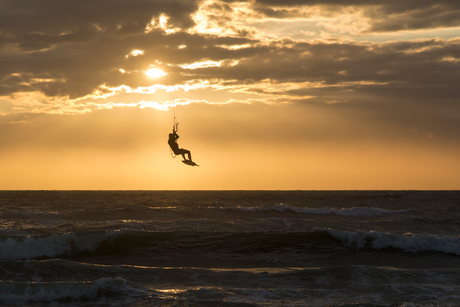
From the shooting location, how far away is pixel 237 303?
11734 millimetres

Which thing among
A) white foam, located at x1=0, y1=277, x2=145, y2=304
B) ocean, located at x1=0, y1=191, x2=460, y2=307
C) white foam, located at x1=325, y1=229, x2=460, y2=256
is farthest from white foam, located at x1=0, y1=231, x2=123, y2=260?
white foam, located at x1=325, y1=229, x2=460, y2=256

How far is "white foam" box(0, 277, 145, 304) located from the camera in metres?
12.3

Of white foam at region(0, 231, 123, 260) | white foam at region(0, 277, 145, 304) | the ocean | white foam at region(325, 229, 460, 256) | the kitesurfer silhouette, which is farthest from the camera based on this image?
white foam at region(325, 229, 460, 256)

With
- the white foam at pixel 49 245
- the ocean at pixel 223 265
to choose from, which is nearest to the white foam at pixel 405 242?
the ocean at pixel 223 265

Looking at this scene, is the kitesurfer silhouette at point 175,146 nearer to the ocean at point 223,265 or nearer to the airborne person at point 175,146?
the airborne person at point 175,146

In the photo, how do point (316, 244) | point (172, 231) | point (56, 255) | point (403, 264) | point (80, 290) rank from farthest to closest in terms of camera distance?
1. point (172, 231)
2. point (316, 244)
3. point (56, 255)
4. point (403, 264)
5. point (80, 290)

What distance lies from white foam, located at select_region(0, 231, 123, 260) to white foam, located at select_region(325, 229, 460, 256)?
556 inches

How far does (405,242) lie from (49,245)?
1930 cm

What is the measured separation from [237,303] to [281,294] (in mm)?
1851

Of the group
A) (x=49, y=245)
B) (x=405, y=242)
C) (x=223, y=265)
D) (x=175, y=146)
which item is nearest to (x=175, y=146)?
(x=175, y=146)

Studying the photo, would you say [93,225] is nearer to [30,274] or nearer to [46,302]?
[30,274]

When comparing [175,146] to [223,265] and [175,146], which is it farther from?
[223,265]

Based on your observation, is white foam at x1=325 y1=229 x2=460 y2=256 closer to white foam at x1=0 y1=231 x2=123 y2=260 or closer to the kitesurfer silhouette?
the kitesurfer silhouette

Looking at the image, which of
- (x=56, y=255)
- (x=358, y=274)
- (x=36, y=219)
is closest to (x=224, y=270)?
(x=358, y=274)
